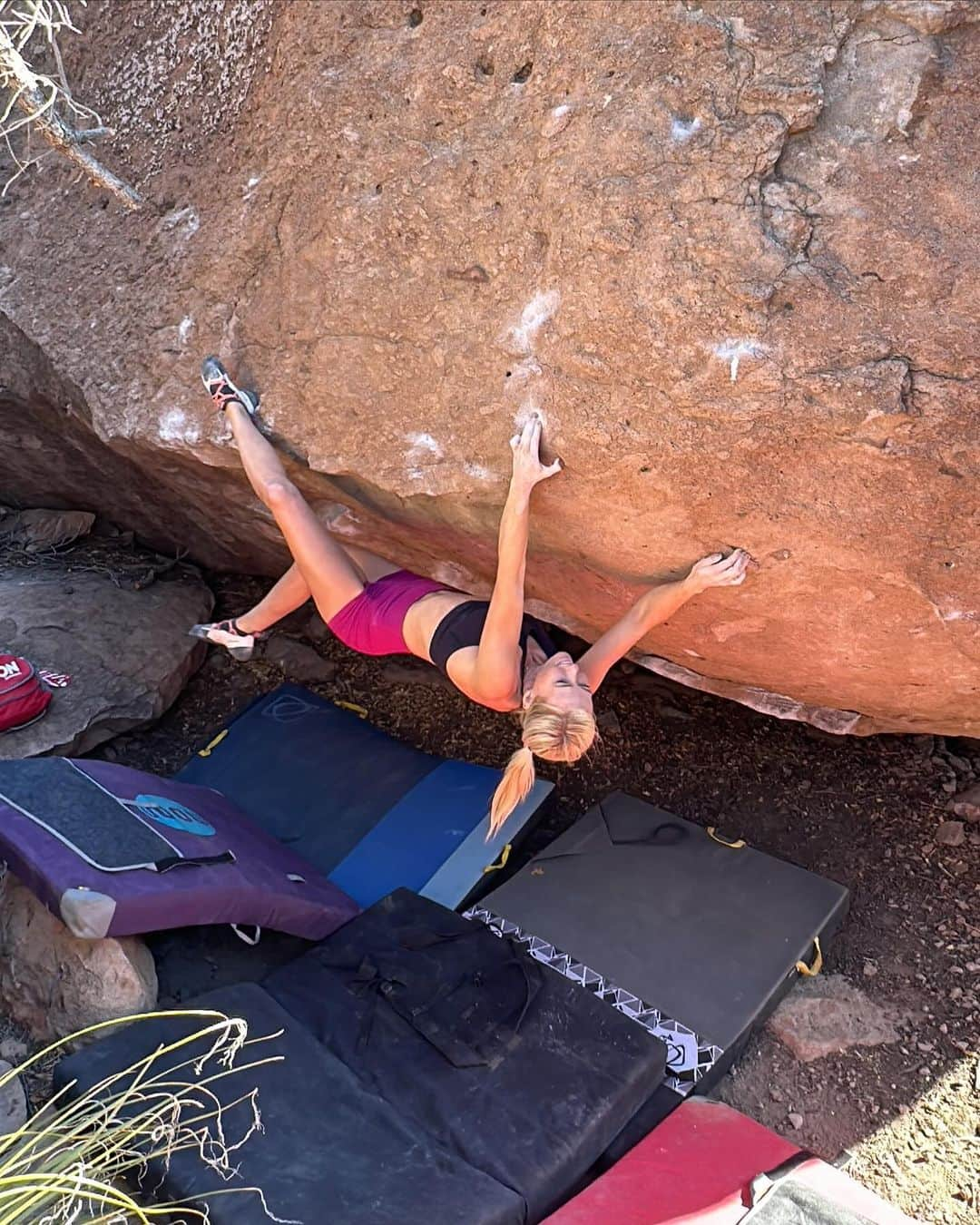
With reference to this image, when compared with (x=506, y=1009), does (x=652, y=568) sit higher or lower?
higher

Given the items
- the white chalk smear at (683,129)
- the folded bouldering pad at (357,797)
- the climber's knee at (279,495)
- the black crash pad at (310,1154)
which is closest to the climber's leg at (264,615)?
the climber's knee at (279,495)

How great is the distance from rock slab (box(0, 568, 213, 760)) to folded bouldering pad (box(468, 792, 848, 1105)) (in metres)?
1.63

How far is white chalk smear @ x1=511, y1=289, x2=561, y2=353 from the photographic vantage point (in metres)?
2.50

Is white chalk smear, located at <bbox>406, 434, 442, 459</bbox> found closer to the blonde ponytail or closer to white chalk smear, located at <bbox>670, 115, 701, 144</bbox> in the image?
the blonde ponytail

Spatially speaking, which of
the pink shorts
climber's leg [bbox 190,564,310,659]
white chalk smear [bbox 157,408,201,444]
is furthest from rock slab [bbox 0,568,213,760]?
white chalk smear [bbox 157,408,201,444]

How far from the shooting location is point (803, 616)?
8.91 ft

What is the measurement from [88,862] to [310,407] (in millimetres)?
1346

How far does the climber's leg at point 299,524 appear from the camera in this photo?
9.82 ft

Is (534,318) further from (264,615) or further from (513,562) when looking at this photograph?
(264,615)

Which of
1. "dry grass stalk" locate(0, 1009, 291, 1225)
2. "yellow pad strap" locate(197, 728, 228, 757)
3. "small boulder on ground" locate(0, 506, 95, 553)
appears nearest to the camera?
"dry grass stalk" locate(0, 1009, 291, 1225)

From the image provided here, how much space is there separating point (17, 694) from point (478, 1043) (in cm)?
206

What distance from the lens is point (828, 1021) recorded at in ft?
9.18

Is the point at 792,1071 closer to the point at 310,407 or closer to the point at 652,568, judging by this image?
the point at 652,568

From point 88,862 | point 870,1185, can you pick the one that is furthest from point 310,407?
point 870,1185
